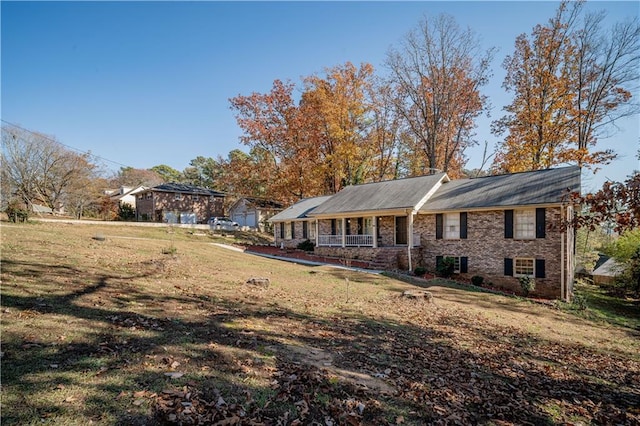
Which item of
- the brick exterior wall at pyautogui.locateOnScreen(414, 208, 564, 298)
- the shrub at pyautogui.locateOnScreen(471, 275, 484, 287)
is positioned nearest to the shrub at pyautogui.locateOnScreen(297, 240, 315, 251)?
the brick exterior wall at pyautogui.locateOnScreen(414, 208, 564, 298)

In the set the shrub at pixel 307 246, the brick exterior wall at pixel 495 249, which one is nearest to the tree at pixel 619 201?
the brick exterior wall at pixel 495 249

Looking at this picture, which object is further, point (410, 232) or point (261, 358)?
point (410, 232)

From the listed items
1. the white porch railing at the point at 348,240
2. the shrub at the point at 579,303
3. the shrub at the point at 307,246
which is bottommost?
the shrub at the point at 579,303

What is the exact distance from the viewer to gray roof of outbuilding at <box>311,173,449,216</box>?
20.3m

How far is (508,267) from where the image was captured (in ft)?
54.7

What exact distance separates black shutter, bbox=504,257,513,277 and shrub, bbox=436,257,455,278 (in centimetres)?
259

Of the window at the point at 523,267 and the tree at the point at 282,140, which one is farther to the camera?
the tree at the point at 282,140

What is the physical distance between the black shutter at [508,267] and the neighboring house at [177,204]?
33483 millimetres

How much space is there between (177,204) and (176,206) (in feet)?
0.98

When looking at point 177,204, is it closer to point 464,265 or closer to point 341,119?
point 341,119

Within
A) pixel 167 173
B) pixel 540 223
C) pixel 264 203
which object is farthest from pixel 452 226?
pixel 167 173

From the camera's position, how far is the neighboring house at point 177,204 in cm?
3819

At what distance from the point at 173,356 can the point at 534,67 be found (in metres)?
28.7

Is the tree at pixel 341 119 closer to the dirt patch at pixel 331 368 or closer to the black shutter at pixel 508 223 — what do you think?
the black shutter at pixel 508 223
